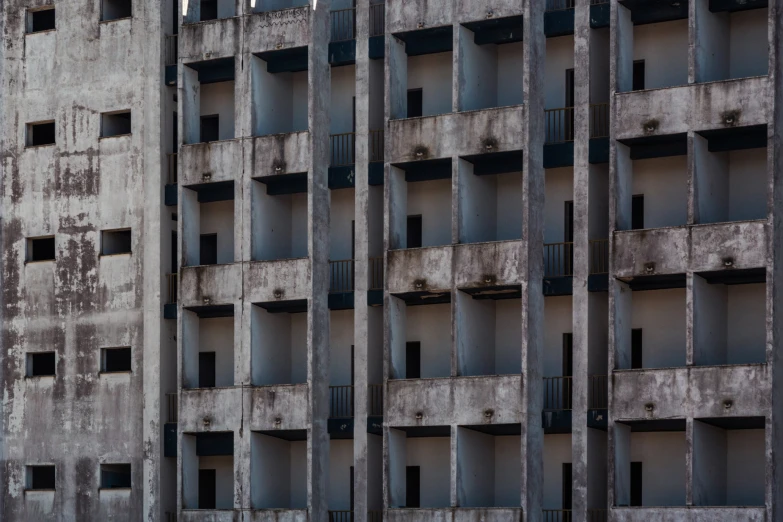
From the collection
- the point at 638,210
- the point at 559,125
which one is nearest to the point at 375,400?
the point at 638,210

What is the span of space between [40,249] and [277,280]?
375 inches

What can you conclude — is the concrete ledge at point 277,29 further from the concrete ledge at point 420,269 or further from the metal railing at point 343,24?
the concrete ledge at point 420,269

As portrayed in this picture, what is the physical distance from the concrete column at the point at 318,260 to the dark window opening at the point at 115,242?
7.00 m

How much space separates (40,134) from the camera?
63.3 metres

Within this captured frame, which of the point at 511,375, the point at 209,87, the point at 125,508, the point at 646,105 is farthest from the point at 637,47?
the point at 125,508

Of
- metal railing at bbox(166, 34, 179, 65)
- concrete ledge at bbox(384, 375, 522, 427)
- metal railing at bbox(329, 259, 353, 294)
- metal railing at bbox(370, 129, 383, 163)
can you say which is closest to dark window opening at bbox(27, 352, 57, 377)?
metal railing at bbox(329, 259, 353, 294)

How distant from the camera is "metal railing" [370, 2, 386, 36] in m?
58.0

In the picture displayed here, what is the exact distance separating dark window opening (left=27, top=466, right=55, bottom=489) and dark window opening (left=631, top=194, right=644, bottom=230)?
20.8 meters

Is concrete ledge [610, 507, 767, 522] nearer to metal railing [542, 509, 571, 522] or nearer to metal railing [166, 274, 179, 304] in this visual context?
metal railing [542, 509, 571, 522]

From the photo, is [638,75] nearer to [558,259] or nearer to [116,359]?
[558,259]

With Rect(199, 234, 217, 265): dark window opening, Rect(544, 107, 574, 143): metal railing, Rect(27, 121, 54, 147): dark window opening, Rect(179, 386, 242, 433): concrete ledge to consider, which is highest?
Rect(27, 121, 54, 147): dark window opening

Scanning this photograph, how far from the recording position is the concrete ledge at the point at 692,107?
51781 mm

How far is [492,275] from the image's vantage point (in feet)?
179

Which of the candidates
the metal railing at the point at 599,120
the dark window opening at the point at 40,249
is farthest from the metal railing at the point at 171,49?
the metal railing at the point at 599,120
